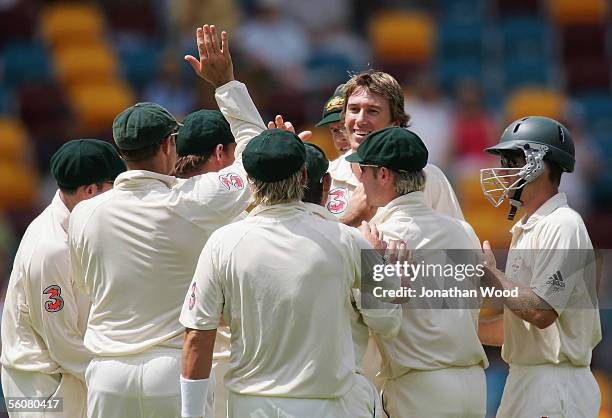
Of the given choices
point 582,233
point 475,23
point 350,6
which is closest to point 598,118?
point 475,23

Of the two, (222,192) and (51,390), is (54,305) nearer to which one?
(51,390)

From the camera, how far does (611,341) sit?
10.5 meters

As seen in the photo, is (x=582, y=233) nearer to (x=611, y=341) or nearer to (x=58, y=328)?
(x=58, y=328)

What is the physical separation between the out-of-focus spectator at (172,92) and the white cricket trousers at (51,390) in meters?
6.86

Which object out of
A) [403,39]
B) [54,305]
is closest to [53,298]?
[54,305]

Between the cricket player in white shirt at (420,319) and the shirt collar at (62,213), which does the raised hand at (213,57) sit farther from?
the shirt collar at (62,213)

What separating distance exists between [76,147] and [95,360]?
3.58 ft

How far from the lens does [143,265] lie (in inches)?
229

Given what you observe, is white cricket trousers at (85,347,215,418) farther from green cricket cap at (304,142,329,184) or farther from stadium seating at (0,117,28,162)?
stadium seating at (0,117,28,162)

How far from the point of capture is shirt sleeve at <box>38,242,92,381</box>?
20.5 feet

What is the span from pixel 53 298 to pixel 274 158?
1.58m

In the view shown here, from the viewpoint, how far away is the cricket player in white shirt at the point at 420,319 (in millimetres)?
5695

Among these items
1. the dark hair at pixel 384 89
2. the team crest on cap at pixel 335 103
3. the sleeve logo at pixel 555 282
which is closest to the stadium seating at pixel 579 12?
the team crest on cap at pixel 335 103

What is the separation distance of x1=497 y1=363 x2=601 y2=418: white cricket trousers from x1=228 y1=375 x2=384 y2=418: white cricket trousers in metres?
0.86
